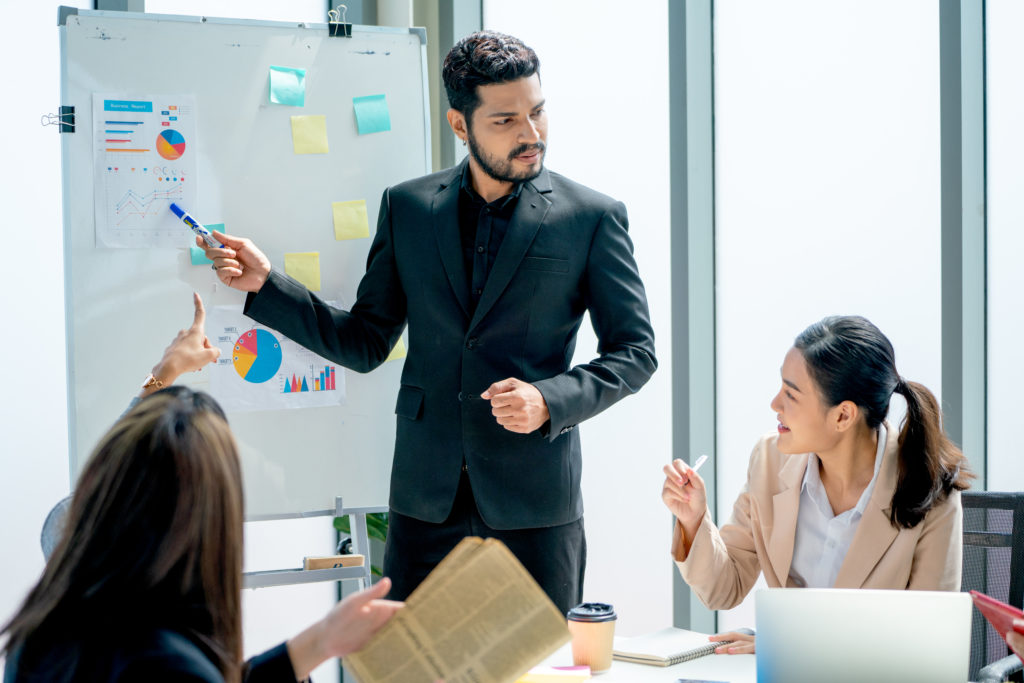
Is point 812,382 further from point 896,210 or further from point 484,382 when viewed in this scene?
point 896,210

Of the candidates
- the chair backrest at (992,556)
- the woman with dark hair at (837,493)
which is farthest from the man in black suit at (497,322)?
the chair backrest at (992,556)

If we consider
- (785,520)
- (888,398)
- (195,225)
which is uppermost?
(195,225)

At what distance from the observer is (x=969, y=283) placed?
280 centimetres

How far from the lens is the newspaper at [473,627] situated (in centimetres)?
128

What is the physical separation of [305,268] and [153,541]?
164 centimetres

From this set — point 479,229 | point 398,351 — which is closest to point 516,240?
point 479,229

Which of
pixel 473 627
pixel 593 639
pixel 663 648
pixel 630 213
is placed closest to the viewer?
pixel 473 627

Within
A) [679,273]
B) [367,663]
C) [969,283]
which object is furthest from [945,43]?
[367,663]

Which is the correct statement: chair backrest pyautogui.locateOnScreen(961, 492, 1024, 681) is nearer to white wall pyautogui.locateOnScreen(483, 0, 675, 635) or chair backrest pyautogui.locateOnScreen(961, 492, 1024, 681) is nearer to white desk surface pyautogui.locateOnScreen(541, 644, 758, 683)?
white desk surface pyautogui.locateOnScreen(541, 644, 758, 683)

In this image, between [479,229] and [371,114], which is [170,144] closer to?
[371,114]

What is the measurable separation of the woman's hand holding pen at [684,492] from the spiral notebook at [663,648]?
25cm

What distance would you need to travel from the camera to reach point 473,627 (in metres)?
1.29

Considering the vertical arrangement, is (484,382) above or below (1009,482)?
above

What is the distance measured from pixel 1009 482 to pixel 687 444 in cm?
96
